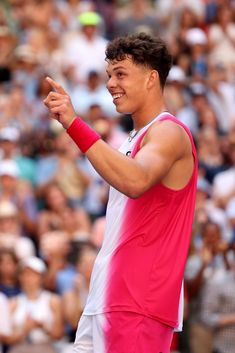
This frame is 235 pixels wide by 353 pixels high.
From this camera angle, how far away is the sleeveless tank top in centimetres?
550

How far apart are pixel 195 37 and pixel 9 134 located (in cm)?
432

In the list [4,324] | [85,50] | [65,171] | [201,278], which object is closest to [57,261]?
[4,324]

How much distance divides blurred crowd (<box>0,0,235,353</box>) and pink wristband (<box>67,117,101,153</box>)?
4.89m

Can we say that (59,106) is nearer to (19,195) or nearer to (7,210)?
(7,210)

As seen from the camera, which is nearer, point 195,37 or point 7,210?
point 7,210

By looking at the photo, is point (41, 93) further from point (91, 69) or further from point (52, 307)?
point (52, 307)

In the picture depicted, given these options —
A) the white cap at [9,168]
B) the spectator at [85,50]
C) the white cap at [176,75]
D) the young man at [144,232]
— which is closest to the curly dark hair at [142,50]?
the young man at [144,232]

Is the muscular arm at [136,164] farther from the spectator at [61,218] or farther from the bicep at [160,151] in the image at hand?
the spectator at [61,218]

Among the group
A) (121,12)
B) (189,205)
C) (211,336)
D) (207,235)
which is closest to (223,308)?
(211,336)

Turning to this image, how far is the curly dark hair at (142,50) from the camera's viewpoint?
5.58 meters

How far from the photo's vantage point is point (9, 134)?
1293 centimetres

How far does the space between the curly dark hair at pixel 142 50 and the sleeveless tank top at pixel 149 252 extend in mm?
271

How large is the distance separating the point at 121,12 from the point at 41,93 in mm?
A: 4308

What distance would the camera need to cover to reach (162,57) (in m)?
5.64
